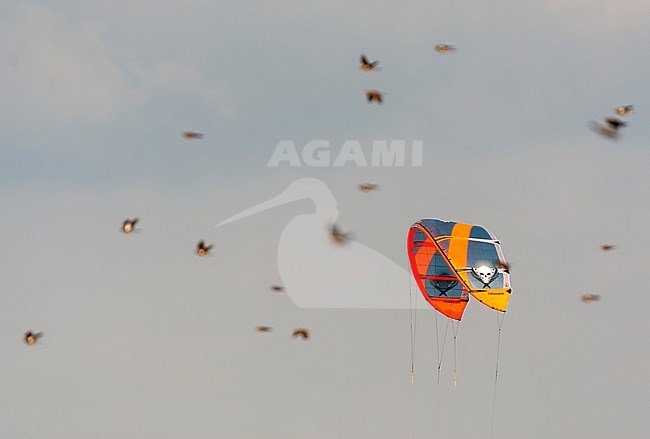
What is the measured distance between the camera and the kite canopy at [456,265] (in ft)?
340

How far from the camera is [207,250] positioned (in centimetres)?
8038

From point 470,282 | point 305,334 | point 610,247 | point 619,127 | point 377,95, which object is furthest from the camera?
point 470,282

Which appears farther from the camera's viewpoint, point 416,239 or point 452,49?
point 416,239

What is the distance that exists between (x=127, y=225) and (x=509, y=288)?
31063 mm

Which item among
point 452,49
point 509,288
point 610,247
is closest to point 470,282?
point 509,288

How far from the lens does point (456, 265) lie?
105 meters

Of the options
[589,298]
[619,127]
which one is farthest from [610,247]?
[619,127]

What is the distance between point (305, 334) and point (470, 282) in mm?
14767

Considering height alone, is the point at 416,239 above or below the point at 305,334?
above

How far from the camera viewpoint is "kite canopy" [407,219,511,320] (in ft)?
340

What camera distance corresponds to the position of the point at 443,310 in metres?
111

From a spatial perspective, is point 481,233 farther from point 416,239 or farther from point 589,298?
point 589,298

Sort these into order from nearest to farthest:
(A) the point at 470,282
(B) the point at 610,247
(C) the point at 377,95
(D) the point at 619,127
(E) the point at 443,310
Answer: (D) the point at 619,127 < (C) the point at 377,95 < (B) the point at 610,247 < (A) the point at 470,282 < (E) the point at 443,310

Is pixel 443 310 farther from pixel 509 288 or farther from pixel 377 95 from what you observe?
pixel 377 95
